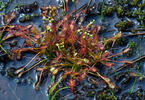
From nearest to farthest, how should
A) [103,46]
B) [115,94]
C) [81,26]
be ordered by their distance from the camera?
1. [115,94]
2. [103,46]
3. [81,26]

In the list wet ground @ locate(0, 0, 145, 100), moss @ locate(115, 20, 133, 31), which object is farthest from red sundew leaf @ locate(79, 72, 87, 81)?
moss @ locate(115, 20, 133, 31)

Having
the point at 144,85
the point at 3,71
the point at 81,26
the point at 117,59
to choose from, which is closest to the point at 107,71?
the point at 117,59

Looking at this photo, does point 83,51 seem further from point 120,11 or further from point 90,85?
point 120,11

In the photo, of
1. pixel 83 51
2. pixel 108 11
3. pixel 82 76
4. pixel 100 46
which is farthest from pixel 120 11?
pixel 82 76

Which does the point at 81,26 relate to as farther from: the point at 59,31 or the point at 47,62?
the point at 47,62

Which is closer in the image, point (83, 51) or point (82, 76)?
point (82, 76)

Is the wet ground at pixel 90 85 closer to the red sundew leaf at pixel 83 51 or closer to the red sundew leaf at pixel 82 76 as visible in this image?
the red sundew leaf at pixel 82 76

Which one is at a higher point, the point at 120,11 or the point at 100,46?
the point at 120,11

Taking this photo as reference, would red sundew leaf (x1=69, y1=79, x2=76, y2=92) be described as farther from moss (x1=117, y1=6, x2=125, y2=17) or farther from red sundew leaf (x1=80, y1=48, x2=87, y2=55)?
moss (x1=117, y1=6, x2=125, y2=17)

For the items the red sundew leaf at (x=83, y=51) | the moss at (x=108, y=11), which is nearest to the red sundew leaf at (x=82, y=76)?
the red sundew leaf at (x=83, y=51)

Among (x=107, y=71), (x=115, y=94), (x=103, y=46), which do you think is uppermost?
(x=103, y=46)

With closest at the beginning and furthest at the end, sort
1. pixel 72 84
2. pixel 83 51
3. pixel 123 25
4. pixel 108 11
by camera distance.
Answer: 1. pixel 72 84
2. pixel 83 51
3. pixel 123 25
4. pixel 108 11
